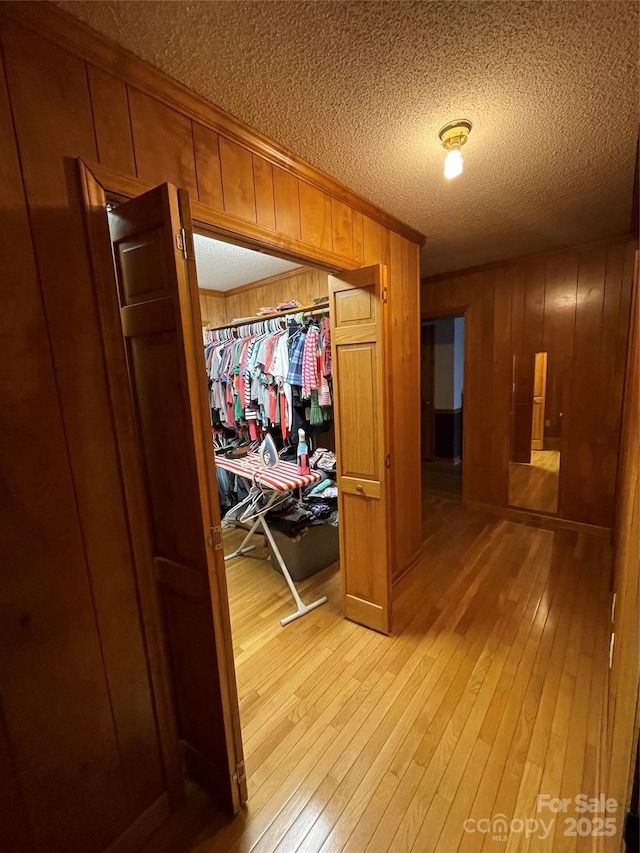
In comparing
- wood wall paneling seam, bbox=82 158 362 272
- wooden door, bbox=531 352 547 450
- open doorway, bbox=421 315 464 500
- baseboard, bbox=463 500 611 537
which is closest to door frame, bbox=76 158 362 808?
wood wall paneling seam, bbox=82 158 362 272

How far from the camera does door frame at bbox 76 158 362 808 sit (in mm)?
1028

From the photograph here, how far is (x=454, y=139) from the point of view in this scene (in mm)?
1421

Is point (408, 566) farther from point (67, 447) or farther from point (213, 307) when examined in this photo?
point (213, 307)

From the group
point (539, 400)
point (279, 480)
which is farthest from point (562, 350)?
point (279, 480)

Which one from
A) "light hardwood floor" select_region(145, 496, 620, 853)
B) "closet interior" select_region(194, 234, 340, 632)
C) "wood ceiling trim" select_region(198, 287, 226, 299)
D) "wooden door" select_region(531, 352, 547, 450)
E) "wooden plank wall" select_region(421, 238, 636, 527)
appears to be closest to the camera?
→ "light hardwood floor" select_region(145, 496, 620, 853)

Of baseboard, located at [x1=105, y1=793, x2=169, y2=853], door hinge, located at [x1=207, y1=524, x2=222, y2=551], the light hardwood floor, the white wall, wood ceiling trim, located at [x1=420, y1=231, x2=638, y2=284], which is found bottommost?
the light hardwood floor

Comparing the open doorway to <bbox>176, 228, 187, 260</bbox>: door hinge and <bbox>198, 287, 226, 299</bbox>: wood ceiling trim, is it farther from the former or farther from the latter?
<bbox>176, 228, 187, 260</bbox>: door hinge

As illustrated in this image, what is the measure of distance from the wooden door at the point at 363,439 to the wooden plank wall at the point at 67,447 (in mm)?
906

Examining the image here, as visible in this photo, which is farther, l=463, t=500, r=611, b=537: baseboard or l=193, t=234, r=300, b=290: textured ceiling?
l=463, t=500, r=611, b=537: baseboard

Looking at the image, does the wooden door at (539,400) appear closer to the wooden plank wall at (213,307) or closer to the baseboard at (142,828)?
the wooden plank wall at (213,307)

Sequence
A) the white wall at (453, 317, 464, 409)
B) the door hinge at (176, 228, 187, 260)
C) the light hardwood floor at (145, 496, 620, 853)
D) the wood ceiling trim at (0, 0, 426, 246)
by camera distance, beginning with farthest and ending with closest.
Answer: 1. the white wall at (453, 317, 464, 409)
2. the light hardwood floor at (145, 496, 620, 853)
3. the door hinge at (176, 228, 187, 260)
4. the wood ceiling trim at (0, 0, 426, 246)

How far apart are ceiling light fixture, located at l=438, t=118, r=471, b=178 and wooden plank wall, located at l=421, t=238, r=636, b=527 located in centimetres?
219

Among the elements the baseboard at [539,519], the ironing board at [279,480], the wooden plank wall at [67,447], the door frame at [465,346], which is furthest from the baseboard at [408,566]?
the wooden plank wall at [67,447]

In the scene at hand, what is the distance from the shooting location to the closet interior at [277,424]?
2.54 meters
